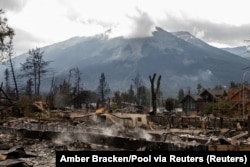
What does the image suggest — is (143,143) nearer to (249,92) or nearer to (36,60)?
(36,60)

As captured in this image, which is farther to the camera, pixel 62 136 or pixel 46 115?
pixel 46 115

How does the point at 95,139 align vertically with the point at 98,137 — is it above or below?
below

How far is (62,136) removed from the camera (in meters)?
20.6

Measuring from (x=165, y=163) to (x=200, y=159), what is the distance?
0.94m

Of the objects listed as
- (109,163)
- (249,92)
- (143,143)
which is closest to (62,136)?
(143,143)

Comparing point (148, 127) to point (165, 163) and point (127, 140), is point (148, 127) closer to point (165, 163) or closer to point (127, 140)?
point (127, 140)

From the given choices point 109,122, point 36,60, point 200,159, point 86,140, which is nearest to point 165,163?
point 200,159

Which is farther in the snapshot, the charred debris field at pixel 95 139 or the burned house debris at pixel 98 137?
the burned house debris at pixel 98 137

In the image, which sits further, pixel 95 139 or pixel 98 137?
pixel 95 139

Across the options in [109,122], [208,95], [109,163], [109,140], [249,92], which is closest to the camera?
[109,163]

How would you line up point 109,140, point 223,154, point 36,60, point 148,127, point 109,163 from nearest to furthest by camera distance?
point 109,163, point 223,154, point 109,140, point 148,127, point 36,60

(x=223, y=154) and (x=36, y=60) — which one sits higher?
(x=36, y=60)

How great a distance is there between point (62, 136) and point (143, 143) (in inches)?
208

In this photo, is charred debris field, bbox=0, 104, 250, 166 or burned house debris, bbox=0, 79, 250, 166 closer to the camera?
charred debris field, bbox=0, 104, 250, 166
